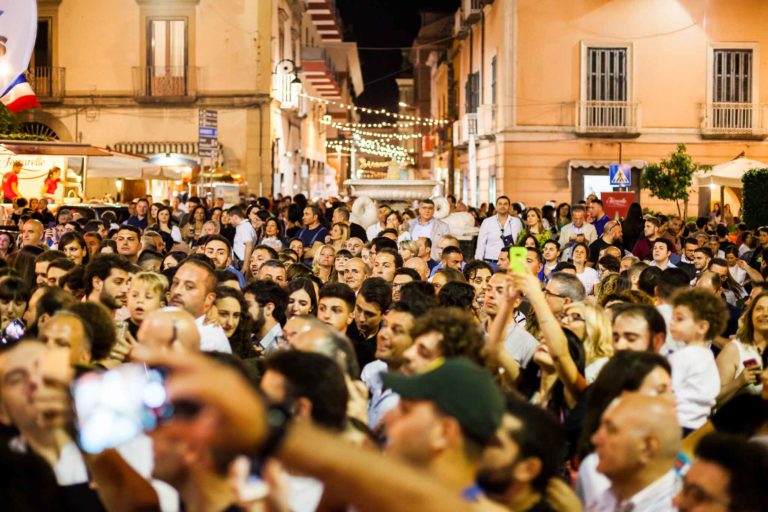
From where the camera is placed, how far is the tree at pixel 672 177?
3012 centimetres

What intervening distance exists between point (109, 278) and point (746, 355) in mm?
4254

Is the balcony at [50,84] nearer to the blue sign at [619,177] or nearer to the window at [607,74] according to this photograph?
the window at [607,74]

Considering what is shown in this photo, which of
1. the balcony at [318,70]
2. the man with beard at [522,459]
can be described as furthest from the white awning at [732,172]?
the balcony at [318,70]

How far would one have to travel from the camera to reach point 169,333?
14.2 ft

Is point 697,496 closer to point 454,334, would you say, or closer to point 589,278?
point 454,334

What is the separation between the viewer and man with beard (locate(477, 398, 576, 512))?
9.45 ft

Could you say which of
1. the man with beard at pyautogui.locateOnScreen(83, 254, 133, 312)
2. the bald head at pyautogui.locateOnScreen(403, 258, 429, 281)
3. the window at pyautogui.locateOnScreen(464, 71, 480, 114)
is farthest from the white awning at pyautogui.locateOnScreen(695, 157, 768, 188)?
the man with beard at pyautogui.locateOnScreen(83, 254, 133, 312)

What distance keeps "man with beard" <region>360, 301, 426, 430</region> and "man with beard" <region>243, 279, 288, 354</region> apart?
4.52 ft

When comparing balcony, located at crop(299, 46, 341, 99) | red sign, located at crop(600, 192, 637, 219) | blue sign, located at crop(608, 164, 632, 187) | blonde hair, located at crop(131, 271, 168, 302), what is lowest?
blonde hair, located at crop(131, 271, 168, 302)

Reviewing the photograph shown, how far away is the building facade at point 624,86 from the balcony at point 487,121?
2169mm

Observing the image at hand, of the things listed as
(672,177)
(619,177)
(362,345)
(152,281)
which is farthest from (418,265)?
(672,177)

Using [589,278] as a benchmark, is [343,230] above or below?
above

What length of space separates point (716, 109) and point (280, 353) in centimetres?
3194

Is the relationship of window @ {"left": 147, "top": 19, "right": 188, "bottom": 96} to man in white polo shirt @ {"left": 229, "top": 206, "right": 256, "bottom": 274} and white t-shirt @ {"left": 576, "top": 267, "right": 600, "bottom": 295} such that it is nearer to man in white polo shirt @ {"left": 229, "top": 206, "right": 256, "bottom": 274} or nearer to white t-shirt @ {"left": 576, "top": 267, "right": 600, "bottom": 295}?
man in white polo shirt @ {"left": 229, "top": 206, "right": 256, "bottom": 274}
